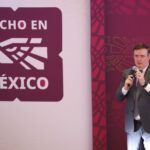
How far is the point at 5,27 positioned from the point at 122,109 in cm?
159

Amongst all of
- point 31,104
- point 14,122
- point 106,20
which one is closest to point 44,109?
point 31,104

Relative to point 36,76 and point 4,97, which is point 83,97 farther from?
point 4,97

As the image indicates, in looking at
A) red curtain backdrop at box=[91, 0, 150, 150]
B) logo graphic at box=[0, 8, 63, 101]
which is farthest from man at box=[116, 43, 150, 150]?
logo graphic at box=[0, 8, 63, 101]

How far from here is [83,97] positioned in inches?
145

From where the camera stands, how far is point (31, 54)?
3.69m

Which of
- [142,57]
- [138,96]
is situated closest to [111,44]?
[142,57]

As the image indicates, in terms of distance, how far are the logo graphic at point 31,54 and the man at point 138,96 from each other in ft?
3.52

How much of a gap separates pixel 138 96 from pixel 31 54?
1.45m

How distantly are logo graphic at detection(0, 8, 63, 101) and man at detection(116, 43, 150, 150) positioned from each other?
1074 mm

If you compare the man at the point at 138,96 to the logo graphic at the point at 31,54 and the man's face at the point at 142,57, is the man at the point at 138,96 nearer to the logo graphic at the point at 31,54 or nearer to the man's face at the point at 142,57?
the man's face at the point at 142,57

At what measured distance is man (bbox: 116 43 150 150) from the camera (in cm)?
271

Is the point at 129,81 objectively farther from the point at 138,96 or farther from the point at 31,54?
the point at 31,54

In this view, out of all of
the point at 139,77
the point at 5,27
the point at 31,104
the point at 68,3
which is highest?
the point at 68,3

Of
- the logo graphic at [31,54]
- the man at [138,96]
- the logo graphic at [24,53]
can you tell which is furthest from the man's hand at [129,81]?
the logo graphic at [24,53]
